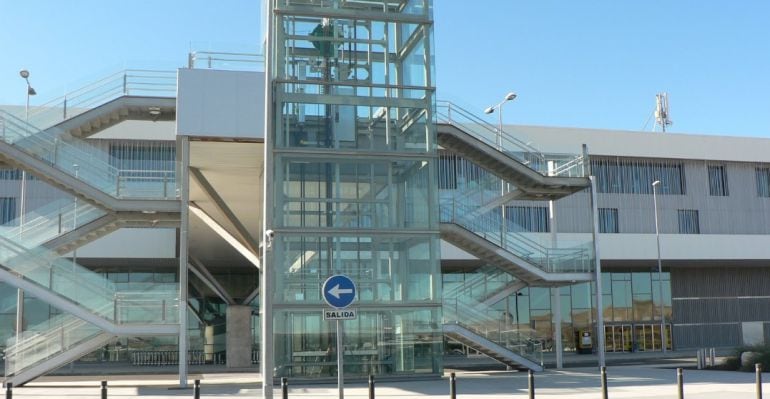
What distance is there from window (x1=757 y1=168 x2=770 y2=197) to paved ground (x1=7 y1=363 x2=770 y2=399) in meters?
27.4

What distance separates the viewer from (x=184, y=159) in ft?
80.6

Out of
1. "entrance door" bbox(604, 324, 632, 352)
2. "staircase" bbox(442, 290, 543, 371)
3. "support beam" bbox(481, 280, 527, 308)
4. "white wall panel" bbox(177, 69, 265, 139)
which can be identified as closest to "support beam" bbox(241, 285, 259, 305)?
"support beam" bbox(481, 280, 527, 308)

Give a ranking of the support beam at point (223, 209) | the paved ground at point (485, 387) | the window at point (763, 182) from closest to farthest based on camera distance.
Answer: the paved ground at point (485, 387) → the support beam at point (223, 209) → the window at point (763, 182)

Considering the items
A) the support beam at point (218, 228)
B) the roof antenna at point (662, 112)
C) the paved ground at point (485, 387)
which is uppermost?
the roof antenna at point (662, 112)

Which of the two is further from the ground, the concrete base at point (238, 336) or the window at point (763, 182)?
the window at point (763, 182)

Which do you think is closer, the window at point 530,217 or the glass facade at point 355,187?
the glass facade at point 355,187

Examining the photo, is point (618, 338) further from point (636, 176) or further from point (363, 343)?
point (363, 343)

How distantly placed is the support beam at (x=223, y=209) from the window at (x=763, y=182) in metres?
→ 32.3

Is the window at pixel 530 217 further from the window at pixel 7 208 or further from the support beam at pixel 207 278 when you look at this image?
the window at pixel 7 208

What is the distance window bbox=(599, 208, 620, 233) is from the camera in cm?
4931

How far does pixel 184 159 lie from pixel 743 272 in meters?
39.9

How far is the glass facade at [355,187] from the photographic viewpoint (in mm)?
23359

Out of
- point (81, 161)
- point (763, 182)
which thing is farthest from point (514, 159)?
point (763, 182)

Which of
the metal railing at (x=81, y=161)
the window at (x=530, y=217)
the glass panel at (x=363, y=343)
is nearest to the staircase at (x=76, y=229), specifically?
the metal railing at (x=81, y=161)
